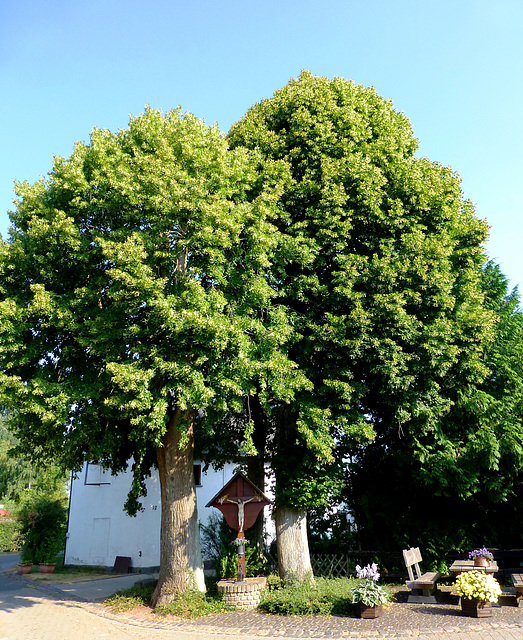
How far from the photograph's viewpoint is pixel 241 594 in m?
10.9

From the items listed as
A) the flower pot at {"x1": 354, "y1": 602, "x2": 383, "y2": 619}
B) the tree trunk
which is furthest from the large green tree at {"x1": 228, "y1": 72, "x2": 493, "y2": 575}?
the flower pot at {"x1": 354, "y1": 602, "x2": 383, "y2": 619}

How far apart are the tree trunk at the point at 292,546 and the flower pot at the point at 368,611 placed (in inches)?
88.1

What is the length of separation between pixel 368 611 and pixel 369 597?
27cm

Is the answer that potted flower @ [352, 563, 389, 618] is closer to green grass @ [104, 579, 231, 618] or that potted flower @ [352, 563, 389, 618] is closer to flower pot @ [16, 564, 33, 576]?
green grass @ [104, 579, 231, 618]

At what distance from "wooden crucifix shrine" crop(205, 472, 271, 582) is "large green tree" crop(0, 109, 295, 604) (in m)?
0.98

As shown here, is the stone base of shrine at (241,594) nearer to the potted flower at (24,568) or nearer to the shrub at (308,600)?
the shrub at (308,600)

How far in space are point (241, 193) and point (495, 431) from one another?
949 cm

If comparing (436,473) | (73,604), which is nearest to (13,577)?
(73,604)

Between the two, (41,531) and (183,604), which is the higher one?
(41,531)

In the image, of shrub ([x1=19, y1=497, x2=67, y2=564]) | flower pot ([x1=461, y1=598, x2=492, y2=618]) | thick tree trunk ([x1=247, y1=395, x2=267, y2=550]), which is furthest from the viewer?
shrub ([x1=19, y1=497, x2=67, y2=564])

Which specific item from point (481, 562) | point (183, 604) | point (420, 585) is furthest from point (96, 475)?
point (481, 562)

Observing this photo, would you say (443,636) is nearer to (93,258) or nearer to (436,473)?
(436,473)

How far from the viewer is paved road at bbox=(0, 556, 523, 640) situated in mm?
8586

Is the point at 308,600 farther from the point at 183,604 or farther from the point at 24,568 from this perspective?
the point at 24,568
